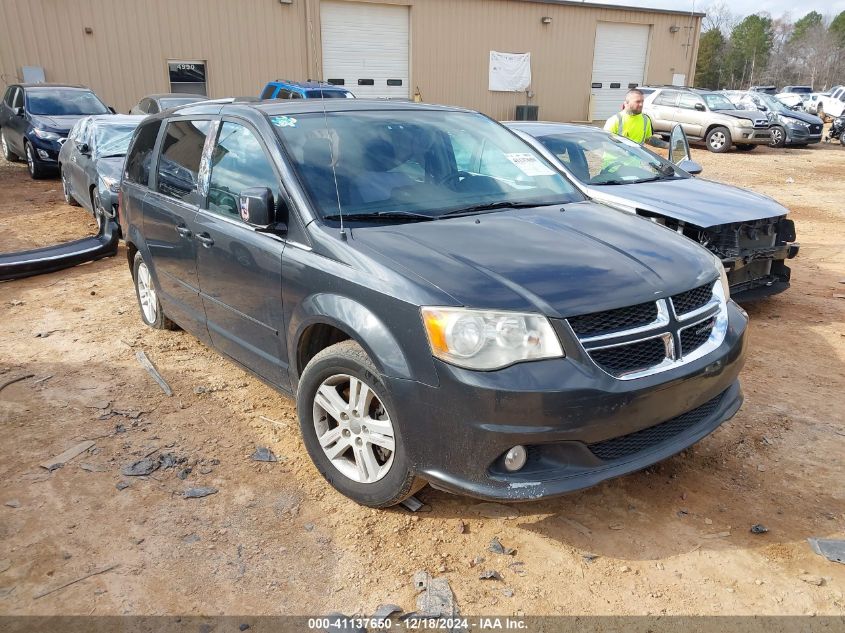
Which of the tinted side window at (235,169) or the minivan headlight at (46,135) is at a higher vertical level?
the tinted side window at (235,169)

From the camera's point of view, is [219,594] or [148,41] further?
[148,41]

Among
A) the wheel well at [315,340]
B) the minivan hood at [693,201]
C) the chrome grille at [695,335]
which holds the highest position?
the minivan hood at [693,201]

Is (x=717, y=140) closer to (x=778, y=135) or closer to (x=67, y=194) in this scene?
(x=778, y=135)

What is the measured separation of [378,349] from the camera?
2670 millimetres

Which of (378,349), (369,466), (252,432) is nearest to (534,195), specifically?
(378,349)

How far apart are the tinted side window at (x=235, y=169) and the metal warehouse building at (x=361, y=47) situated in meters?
17.1

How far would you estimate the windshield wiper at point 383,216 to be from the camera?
3094 mm

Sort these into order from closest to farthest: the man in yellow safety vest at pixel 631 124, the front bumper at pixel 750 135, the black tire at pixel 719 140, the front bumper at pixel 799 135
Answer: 1. the man in yellow safety vest at pixel 631 124
2. the front bumper at pixel 750 135
3. the black tire at pixel 719 140
4. the front bumper at pixel 799 135

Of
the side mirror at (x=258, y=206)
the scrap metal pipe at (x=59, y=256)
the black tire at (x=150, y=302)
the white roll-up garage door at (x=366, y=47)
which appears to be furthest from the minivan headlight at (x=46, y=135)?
Result: the side mirror at (x=258, y=206)

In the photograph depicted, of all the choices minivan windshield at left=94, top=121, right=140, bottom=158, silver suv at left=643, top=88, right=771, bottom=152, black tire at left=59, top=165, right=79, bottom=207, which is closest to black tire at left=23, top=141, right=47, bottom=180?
black tire at left=59, top=165, right=79, bottom=207

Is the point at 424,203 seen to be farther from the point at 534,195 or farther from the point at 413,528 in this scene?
the point at 413,528

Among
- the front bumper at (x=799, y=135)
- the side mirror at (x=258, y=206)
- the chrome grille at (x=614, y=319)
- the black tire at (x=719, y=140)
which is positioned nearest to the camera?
the chrome grille at (x=614, y=319)

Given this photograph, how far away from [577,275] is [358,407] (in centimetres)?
113

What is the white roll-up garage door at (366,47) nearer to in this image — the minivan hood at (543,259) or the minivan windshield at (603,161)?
the minivan windshield at (603,161)
